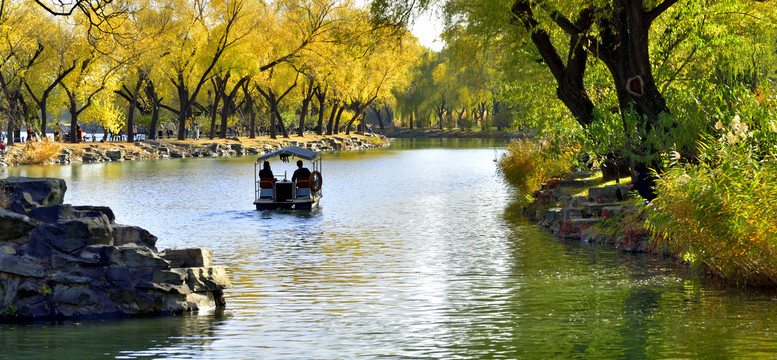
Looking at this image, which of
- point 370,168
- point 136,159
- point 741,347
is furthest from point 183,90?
point 741,347

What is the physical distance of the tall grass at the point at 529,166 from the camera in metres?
34.1

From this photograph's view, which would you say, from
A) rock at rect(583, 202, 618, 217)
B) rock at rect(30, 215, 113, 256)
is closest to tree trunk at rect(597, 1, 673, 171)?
rock at rect(583, 202, 618, 217)

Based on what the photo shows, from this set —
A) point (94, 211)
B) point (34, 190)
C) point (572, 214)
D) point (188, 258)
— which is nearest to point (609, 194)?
point (572, 214)

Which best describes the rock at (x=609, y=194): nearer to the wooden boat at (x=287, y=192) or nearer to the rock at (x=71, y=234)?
the wooden boat at (x=287, y=192)

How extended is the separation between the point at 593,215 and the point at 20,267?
15.2 m

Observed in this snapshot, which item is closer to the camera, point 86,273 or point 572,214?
point 86,273

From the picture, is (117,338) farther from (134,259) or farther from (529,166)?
(529,166)

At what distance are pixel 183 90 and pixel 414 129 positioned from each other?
77515 mm

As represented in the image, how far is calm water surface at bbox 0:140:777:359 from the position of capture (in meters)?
12.2

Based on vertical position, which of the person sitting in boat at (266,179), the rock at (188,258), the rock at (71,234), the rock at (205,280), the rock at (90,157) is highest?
the rock at (90,157)

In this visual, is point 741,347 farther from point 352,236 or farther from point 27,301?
point 352,236

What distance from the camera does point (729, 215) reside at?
15391 mm

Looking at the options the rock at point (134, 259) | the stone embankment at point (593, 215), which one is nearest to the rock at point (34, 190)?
the rock at point (134, 259)

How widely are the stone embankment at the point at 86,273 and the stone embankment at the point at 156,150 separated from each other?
1671 inches
